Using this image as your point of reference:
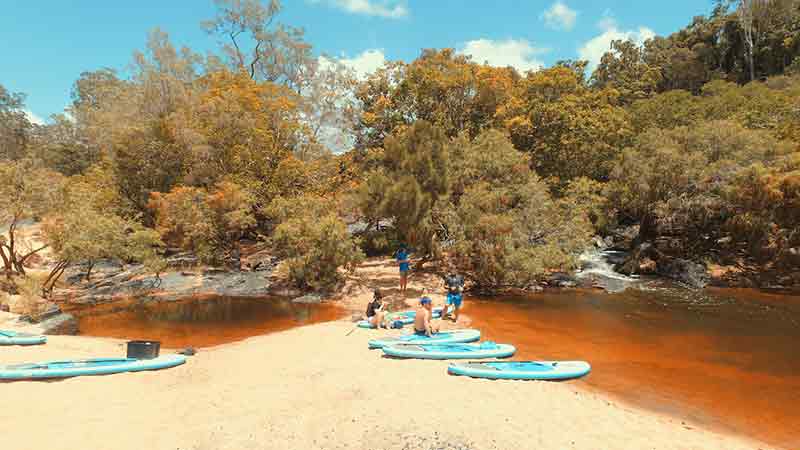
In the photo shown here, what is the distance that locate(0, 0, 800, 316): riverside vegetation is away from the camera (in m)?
15.1

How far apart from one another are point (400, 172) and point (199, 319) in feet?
29.3

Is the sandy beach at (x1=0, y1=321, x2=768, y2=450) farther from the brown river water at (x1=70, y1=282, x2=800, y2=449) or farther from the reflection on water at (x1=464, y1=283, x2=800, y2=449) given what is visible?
the brown river water at (x1=70, y1=282, x2=800, y2=449)

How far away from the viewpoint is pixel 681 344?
9508 mm

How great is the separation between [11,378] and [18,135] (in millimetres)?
49708

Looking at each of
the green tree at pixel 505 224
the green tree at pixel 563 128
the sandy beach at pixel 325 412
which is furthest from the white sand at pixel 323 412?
the green tree at pixel 563 128

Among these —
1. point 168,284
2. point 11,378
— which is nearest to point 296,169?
point 168,284

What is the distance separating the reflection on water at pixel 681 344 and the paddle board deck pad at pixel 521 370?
0.33m

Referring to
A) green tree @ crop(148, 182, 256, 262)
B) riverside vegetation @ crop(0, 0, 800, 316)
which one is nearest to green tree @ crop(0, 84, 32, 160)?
riverside vegetation @ crop(0, 0, 800, 316)

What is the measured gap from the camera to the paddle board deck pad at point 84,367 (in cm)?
682

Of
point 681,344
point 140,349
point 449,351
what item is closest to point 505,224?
point 681,344

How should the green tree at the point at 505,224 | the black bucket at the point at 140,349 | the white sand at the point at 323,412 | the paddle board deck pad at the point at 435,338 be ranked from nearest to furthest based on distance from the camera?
the white sand at the point at 323,412
the black bucket at the point at 140,349
the paddle board deck pad at the point at 435,338
the green tree at the point at 505,224

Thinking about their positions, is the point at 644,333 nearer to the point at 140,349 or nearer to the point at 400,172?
the point at 400,172

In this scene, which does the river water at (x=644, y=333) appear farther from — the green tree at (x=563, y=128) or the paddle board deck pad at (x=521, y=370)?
the green tree at (x=563, y=128)

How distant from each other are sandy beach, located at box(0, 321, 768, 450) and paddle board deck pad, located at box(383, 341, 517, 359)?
0.87 feet
